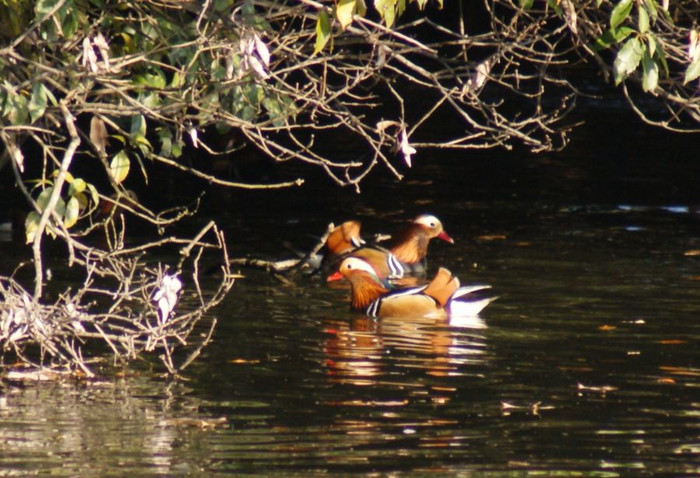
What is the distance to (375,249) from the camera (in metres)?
16.1

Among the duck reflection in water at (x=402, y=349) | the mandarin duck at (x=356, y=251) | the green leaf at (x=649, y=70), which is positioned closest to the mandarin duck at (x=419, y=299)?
the duck reflection in water at (x=402, y=349)

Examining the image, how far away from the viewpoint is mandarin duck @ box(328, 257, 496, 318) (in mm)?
12859

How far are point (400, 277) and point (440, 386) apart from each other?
588 centimetres

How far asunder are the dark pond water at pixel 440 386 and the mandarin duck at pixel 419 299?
18 cm

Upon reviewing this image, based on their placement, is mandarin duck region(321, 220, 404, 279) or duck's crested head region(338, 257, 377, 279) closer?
duck's crested head region(338, 257, 377, 279)

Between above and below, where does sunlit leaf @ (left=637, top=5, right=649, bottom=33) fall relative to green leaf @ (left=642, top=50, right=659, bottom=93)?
above

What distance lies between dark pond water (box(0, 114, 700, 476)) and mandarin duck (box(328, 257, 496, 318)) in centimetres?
18

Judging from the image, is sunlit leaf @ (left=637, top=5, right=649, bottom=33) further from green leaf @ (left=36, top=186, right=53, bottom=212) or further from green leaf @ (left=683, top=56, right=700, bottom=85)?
green leaf @ (left=36, top=186, right=53, bottom=212)

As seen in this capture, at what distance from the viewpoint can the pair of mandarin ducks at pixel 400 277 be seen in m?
13.0

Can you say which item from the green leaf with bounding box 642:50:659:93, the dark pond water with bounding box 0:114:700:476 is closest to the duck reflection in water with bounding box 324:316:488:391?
the dark pond water with bounding box 0:114:700:476

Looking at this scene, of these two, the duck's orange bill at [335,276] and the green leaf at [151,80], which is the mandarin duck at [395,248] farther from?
the green leaf at [151,80]

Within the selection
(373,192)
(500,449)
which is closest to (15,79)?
(500,449)

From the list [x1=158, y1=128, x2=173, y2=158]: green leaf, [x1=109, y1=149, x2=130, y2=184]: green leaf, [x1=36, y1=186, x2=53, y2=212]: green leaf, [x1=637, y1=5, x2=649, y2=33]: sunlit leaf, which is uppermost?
[x1=637, y1=5, x2=649, y2=33]: sunlit leaf

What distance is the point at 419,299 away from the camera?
42.7ft
